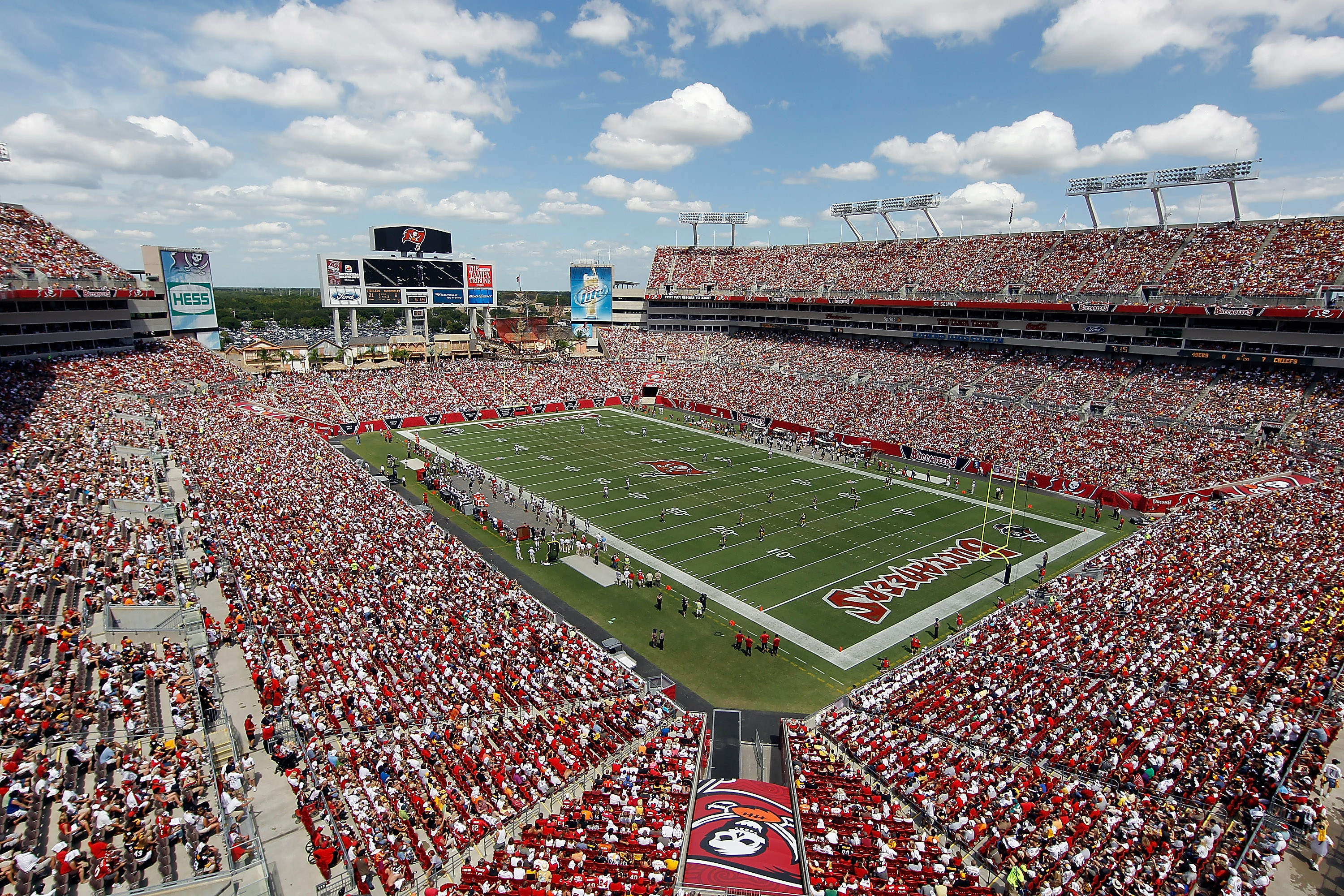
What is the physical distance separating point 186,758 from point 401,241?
6114 centimetres

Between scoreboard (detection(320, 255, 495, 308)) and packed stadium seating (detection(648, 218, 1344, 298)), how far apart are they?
25877 millimetres

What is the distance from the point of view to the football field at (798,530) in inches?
944

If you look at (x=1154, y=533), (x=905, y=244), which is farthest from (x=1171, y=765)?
(x=905, y=244)

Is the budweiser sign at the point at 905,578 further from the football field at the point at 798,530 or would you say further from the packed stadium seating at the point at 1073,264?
the packed stadium seating at the point at 1073,264

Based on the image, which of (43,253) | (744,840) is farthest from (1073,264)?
(43,253)

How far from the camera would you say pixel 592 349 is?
269 ft

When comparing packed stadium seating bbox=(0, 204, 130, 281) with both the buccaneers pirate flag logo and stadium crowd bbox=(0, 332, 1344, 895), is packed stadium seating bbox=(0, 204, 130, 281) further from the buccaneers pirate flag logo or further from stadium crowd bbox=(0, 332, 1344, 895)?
the buccaneers pirate flag logo

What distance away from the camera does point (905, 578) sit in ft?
86.5

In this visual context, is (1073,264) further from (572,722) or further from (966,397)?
(572,722)

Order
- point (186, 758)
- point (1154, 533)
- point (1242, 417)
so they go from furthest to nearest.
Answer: point (1242, 417), point (1154, 533), point (186, 758)

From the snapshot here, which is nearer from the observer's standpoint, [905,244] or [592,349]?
[905,244]

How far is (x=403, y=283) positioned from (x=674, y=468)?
125ft

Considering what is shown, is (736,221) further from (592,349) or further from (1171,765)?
(1171,765)

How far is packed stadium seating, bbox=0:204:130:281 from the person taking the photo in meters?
44.4
